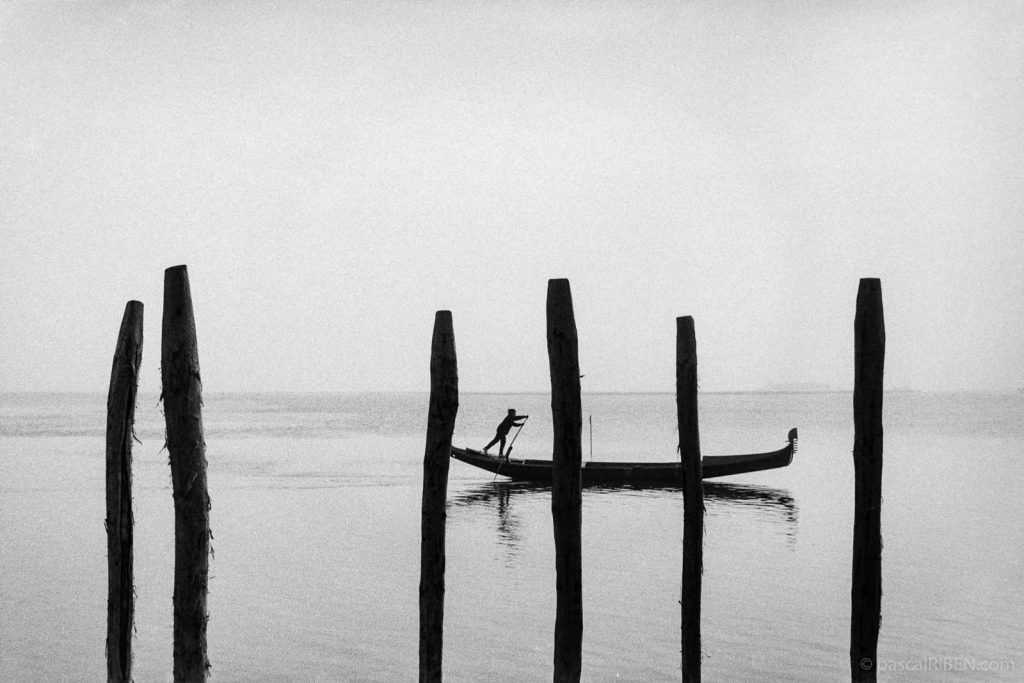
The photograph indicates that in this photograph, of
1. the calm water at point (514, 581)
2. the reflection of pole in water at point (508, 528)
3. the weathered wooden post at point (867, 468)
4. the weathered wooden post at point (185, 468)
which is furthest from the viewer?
the reflection of pole in water at point (508, 528)

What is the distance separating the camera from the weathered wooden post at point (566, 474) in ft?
21.7

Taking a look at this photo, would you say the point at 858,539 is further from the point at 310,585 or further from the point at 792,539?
the point at 792,539

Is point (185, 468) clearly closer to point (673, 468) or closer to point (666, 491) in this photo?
point (673, 468)

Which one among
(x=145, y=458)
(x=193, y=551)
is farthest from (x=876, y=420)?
(x=145, y=458)

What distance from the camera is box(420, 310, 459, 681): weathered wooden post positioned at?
21.6 ft

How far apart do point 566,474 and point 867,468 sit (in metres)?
2.04

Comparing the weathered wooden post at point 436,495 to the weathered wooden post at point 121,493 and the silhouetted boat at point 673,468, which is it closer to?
the weathered wooden post at point 121,493

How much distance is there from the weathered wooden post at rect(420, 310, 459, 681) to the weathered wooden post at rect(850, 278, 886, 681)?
2775 millimetres

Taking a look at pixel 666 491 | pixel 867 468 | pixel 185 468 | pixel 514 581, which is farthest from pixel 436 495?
pixel 666 491

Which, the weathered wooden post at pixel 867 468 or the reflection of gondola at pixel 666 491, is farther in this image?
the reflection of gondola at pixel 666 491

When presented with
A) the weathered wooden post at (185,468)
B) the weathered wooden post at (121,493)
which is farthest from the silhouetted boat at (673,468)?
the weathered wooden post at (185,468)

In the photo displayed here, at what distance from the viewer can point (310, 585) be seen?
13703 mm

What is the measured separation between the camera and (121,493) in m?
6.41

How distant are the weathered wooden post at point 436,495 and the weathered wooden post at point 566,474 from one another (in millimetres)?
734
